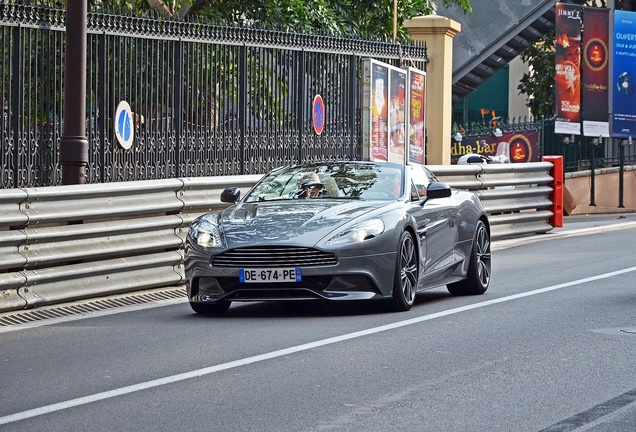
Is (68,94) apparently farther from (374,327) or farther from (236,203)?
(374,327)

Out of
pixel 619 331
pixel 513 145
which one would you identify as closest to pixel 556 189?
pixel 619 331

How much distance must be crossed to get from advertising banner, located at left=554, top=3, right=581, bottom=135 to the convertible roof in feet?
16.9

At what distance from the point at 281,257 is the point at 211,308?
100cm

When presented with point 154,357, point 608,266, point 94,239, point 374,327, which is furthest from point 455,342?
point 608,266

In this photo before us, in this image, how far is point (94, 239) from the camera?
13.0 metres

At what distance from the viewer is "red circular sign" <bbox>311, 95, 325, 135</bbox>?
1908cm

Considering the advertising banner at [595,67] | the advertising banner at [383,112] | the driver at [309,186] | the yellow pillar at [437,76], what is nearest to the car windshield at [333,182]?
the driver at [309,186]

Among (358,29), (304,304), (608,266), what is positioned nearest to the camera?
(304,304)

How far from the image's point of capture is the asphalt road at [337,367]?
705cm

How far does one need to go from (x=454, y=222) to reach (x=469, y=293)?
75 centimetres

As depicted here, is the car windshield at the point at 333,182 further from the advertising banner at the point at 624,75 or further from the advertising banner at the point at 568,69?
the advertising banner at the point at 624,75

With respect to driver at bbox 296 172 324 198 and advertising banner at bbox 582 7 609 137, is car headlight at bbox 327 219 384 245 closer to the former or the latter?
driver at bbox 296 172 324 198

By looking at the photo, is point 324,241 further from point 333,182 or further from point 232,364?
point 232,364

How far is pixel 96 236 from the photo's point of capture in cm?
1305
